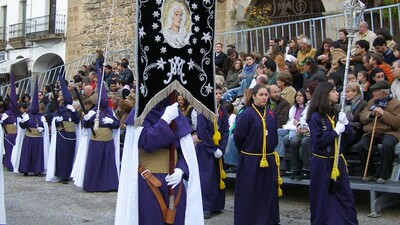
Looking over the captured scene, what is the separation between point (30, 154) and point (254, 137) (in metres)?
7.89

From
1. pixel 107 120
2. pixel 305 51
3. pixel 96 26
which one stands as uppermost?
pixel 96 26

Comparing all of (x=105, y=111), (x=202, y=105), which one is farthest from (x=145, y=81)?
(x=105, y=111)

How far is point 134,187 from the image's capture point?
5691 mm

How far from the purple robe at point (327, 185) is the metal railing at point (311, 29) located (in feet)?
19.3

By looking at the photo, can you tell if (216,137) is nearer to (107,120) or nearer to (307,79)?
(307,79)

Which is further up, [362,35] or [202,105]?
[362,35]

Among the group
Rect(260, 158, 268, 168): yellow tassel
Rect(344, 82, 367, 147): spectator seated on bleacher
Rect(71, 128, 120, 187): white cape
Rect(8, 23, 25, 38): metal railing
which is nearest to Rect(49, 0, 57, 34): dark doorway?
Rect(8, 23, 25, 38): metal railing

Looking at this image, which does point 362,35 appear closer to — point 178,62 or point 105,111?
point 105,111

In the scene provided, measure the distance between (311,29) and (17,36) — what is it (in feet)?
67.3

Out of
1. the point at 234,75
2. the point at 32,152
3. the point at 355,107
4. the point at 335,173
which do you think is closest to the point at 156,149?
the point at 335,173

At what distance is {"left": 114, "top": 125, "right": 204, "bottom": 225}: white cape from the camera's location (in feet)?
18.6

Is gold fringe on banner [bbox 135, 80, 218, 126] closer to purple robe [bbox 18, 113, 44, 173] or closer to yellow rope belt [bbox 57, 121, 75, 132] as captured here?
yellow rope belt [bbox 57, 121, 75, 132]

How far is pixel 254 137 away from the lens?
24.4ft

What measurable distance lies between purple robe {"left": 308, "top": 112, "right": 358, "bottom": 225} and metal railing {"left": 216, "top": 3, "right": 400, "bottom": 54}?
587 cm
